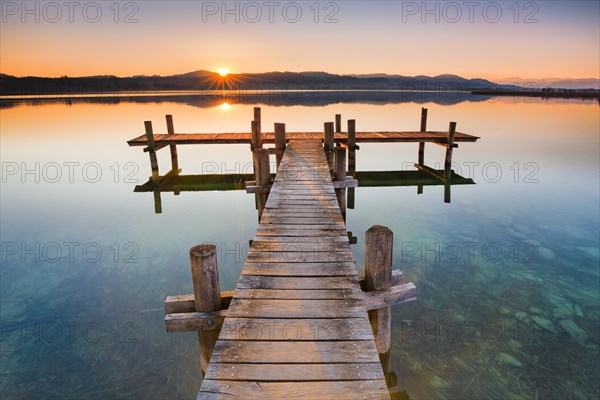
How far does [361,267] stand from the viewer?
8.70 metres

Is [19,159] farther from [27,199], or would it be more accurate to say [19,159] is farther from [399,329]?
[399,329]

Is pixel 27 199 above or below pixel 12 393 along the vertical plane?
above

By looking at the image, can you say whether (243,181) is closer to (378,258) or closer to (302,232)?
(302,232)

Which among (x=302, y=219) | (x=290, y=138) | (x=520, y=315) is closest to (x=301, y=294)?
(x=302, y=219)

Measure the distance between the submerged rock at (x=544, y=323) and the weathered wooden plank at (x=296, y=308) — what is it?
4.55 m

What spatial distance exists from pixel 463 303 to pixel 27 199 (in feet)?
53.4

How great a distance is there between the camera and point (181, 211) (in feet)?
43.6

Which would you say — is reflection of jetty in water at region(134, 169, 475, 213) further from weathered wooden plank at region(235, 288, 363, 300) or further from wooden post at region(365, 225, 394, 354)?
weathered wooden plank at region(235, 288, 363, 300)

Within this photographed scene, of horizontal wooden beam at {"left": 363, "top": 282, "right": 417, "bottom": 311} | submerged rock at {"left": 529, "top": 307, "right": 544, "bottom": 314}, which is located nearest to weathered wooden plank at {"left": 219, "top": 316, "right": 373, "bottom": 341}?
horizontal wooden beam at {"left": 363, "top": 282, "right": 417, "bottom": 311}

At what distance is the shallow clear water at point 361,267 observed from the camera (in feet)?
17.6

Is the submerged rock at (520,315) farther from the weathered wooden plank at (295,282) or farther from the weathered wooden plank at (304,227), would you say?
the weathered wooden plank at (295,282)

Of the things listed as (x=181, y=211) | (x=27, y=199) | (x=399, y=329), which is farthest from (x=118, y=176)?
(x=399, y=329)

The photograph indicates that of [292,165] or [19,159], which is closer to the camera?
[292,165]

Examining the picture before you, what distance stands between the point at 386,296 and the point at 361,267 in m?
4.26
